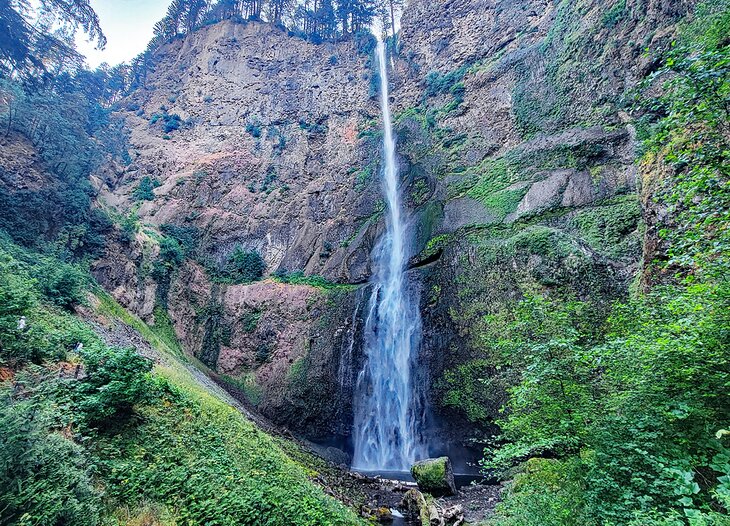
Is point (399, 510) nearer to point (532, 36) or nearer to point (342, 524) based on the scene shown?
point (342, 524)

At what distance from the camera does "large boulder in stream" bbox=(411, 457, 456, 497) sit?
11.1m

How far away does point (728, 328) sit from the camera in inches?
149

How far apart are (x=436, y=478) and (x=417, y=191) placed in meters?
16.8

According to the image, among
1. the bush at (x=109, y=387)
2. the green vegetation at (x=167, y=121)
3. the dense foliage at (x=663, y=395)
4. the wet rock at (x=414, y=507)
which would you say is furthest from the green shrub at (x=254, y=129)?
the dense foliage at (x=663, y=395)

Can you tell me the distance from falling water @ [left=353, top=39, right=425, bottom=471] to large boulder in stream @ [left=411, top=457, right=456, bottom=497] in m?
3.99

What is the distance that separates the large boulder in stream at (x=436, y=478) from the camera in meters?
11.1

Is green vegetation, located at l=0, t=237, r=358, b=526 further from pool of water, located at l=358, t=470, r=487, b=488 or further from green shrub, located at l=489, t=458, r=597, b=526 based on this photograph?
pool of water, located at l=358, t=470, r=487, b=488

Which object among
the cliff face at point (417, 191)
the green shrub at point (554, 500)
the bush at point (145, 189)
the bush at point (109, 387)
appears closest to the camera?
the green shrub at point (554, 500)

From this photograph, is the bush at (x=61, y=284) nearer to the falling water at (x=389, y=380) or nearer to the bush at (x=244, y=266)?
the bush at (x=244, y=266)

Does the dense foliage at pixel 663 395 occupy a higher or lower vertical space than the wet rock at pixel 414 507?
higher

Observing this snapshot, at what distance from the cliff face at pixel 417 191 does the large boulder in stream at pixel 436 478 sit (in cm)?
328

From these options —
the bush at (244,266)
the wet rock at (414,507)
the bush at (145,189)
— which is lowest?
the wet rock at (414,507)

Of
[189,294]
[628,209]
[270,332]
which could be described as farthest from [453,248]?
[189,294]

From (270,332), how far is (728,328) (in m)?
19.6
